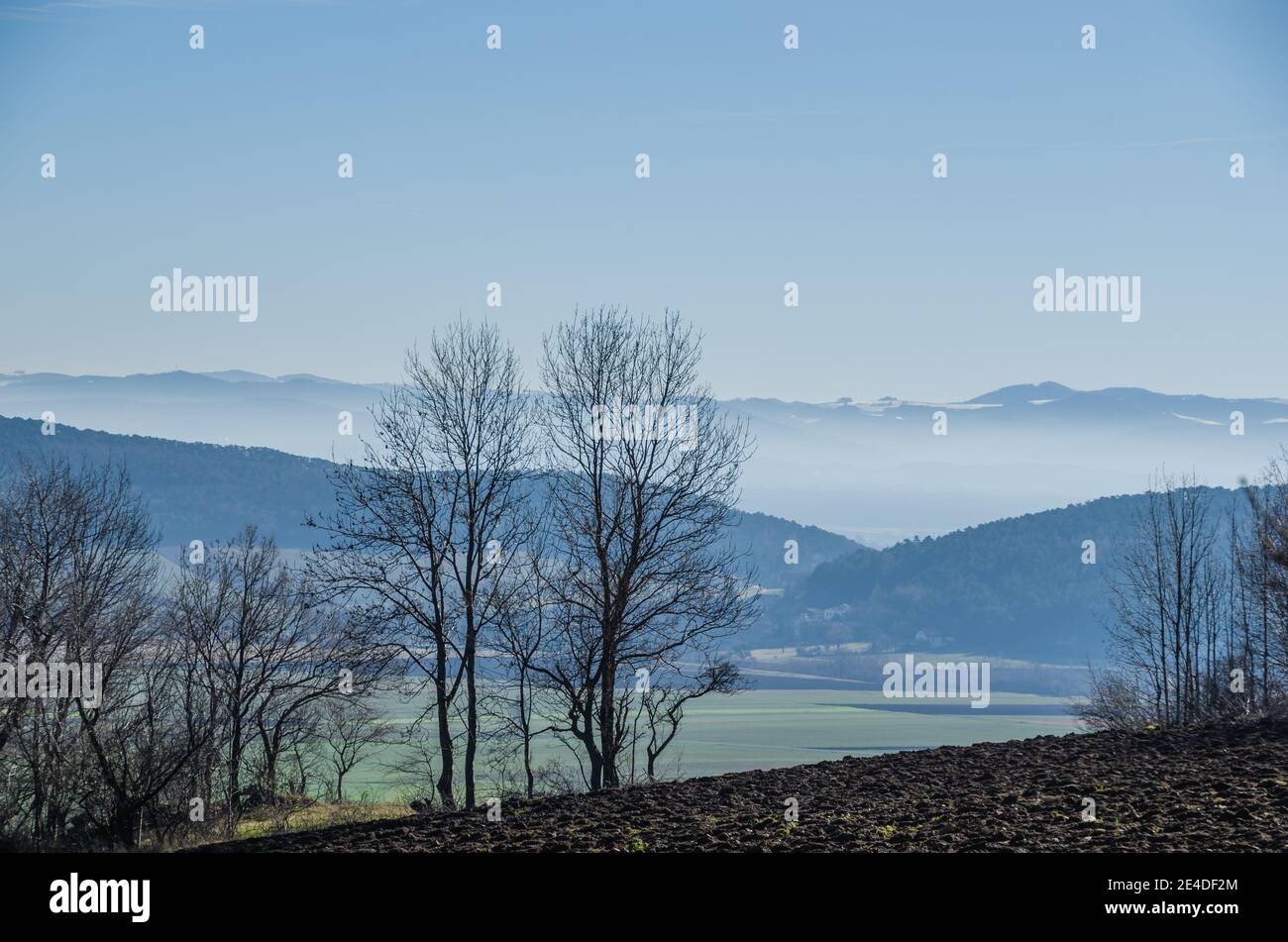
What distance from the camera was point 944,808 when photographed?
15.2 m

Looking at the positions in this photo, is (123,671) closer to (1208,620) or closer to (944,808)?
(944,808)

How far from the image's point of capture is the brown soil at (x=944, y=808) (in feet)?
43.0

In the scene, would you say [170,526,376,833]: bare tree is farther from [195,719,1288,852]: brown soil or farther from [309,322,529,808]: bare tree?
[195,719,1288,852]: brown soil

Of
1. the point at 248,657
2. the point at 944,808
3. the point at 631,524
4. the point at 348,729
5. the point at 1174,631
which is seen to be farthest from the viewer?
the point at 348,729

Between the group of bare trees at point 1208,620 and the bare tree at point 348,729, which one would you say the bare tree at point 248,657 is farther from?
the group of bare trees at point 1208,620

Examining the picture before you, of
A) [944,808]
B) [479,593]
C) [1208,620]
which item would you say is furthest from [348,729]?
[944,808]

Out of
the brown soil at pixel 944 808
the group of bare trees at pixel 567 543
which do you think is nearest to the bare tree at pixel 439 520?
the group of bare trees at pixel 567 543

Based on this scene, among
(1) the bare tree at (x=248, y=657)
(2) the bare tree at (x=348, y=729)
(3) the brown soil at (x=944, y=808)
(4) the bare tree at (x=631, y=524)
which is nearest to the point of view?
(3) the brown soil at (x=944, y=808)

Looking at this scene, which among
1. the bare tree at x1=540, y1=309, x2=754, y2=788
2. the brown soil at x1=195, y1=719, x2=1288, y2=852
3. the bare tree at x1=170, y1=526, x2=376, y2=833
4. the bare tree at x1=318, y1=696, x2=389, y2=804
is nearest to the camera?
the brown soil at x1=195, y1=719, x2=1288, y2=852

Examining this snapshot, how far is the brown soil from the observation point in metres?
13.1

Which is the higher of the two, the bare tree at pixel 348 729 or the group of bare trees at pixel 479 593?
the group of bare trees at pixel 479 593

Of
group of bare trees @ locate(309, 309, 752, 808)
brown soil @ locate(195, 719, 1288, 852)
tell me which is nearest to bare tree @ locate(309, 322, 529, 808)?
group of bare trees @ locate(309, 309, 752, 808)

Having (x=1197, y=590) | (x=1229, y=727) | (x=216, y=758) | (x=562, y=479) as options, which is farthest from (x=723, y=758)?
(x=1229, y=727)

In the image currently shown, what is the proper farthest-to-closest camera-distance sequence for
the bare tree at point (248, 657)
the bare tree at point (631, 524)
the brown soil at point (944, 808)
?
the bare tree at point (248, 657) → the bare tree at point (631, 524) → the brown soil at point (944, 808)
